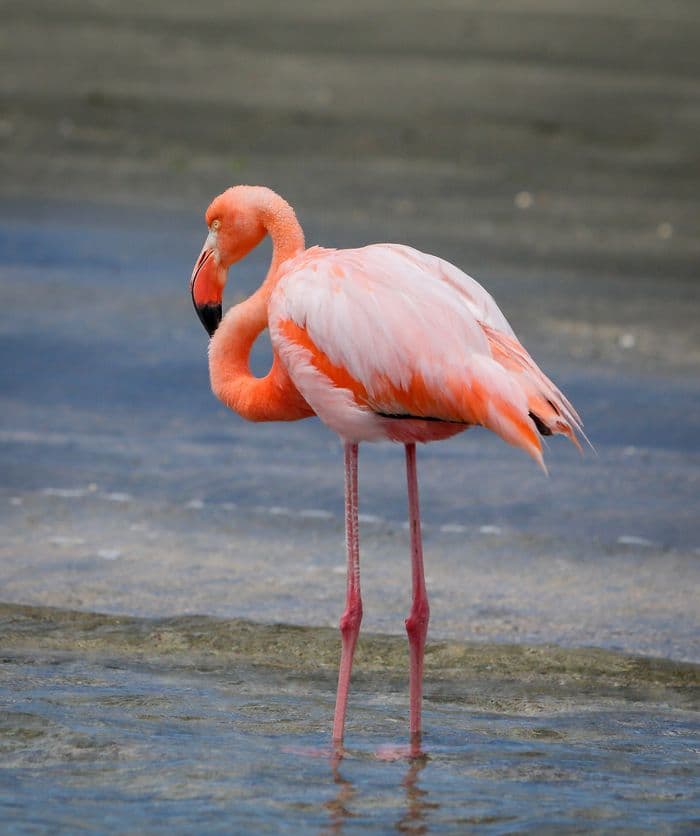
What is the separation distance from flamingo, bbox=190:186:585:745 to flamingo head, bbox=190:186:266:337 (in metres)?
0.10

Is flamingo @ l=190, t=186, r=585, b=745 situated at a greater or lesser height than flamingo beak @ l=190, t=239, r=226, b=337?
lesser

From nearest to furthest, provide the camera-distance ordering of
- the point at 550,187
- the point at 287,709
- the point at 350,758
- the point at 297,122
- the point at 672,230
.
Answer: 1. the point at 350,758
2. the point at 287,709
3. the point at 672,230
4. the point at 550,187
5. the point at 297,122

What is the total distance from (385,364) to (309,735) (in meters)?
1.11

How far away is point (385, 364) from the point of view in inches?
185

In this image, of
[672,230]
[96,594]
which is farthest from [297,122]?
[96,594]

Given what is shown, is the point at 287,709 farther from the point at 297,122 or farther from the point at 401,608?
the point at 297,122

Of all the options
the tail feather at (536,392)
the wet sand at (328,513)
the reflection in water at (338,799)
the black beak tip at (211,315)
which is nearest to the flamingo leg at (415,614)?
the wet sand at (328,513)

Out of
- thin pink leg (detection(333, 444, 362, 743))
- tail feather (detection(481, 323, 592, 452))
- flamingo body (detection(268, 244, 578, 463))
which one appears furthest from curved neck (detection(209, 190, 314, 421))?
tail feather (detection(481, 323, 592, 452))

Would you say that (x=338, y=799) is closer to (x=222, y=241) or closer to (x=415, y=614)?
(x=415, y=614)

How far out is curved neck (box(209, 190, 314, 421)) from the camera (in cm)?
519

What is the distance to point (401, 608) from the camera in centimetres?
613

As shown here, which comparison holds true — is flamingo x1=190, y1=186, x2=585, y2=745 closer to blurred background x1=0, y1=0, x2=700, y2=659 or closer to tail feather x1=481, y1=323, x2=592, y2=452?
tail feather x1=481, y1=323, x2=592, y2=452

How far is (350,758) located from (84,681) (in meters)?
1.00

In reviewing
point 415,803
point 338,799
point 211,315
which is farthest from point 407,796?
point 211,315
